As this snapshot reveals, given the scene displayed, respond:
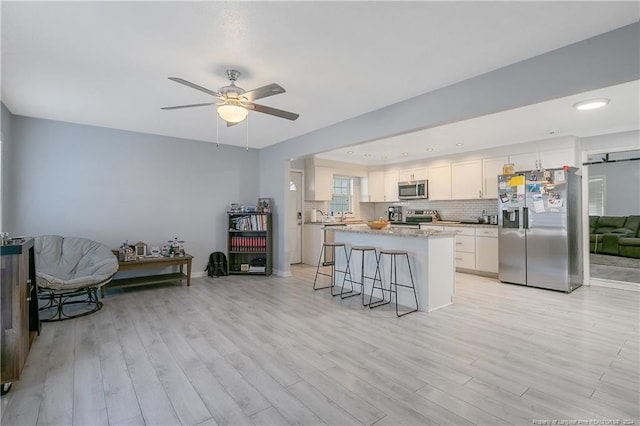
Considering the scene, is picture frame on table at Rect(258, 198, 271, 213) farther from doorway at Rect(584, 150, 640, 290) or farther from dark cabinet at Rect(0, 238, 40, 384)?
doorway at Rect(584, 150, 640, 290)

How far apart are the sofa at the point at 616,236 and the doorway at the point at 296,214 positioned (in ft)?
22.7

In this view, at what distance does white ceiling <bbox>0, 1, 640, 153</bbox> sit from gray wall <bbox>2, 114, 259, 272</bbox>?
0.76m

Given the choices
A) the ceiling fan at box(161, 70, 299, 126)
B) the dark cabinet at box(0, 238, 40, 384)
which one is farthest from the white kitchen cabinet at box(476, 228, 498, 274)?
the dark cabinet at box(0, 238, 40, 384)

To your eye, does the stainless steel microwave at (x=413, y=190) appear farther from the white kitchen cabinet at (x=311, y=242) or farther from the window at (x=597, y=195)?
the window at (x=597, y=195)

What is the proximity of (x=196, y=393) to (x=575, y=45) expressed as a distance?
368 cm

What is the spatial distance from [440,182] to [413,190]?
610 mm

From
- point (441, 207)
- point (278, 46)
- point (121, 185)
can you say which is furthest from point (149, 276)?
point (441, 207)

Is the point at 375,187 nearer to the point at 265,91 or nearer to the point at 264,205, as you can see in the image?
the point at 264,205

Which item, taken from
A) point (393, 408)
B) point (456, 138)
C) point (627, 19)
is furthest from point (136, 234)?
point (627, 19)

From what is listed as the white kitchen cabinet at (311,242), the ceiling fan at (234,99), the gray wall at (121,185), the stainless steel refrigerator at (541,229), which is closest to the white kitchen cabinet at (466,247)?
the stainless steel refrigerator at (541,229)

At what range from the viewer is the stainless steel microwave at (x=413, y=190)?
6.66 m

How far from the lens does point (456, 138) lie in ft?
17.1

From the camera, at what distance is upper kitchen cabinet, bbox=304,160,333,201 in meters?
6.71

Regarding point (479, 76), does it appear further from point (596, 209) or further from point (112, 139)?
point (596, 209)
